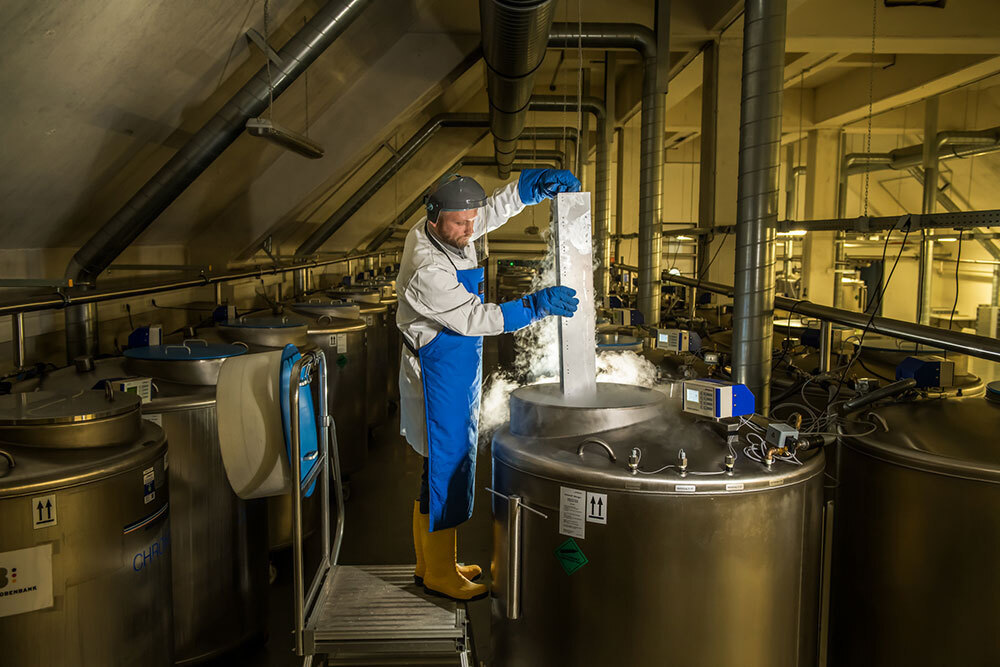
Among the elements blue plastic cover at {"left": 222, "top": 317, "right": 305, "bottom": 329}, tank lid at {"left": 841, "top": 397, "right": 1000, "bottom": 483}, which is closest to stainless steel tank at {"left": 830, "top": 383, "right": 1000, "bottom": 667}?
tank lid at {"left": 841, "top": 397, "right": 1000, "bottom": 483}

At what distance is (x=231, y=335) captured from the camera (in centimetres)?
363

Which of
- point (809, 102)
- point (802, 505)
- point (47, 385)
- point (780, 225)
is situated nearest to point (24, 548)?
point (47, 385)

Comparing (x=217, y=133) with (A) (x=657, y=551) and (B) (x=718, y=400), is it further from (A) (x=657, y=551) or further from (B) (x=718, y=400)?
(A) (x=657, y=551)

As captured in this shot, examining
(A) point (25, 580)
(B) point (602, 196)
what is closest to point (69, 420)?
(A) point (25, 580)

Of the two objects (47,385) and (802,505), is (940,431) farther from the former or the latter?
(47,385)

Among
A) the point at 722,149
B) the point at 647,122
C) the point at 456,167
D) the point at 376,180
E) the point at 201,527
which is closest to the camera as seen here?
the point at 201,527

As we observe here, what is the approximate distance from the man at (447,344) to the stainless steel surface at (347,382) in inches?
76.4

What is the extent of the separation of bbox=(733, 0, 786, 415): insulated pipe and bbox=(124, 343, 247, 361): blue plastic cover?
1.83m

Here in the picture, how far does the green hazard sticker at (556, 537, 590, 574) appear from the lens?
1805 millimetres

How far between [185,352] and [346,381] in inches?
68.1

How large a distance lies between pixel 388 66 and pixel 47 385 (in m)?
3.82

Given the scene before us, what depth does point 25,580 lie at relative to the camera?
5.54 ft

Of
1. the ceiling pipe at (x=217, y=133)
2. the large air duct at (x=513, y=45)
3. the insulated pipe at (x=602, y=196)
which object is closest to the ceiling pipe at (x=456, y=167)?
the insulated pipe at (x=602, y=196)

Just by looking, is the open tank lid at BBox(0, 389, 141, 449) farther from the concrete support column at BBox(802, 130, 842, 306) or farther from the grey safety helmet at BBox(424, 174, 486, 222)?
the concrete support column at BBox(802, 130, 842, 306)
